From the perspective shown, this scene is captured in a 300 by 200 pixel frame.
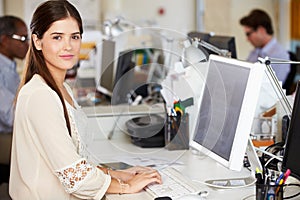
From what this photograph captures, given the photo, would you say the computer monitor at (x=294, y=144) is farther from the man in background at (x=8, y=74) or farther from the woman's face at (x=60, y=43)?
the man in background at (x=8, y=74)

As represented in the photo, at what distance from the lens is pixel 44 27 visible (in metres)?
1.91

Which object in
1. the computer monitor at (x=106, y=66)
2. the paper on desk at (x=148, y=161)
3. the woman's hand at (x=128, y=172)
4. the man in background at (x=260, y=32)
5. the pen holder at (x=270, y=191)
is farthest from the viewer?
the man in background at (x=260, y=32)

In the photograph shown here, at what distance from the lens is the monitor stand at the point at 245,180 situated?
1.99m

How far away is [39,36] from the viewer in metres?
1.92

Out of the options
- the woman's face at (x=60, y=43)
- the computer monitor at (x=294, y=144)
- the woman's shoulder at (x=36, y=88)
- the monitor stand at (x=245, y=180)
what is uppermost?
the woman's face at (x=60, y=43)

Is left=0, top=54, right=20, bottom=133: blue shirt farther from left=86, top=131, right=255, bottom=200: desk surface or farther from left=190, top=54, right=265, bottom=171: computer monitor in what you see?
left=190, top=54, right=265, bottom=171: computer monitor

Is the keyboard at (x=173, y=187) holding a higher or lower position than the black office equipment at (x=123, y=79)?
lower

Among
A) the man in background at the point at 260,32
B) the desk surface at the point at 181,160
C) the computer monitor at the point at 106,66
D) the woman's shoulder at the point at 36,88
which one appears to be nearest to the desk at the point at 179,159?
the desk surface at the point at 181,160

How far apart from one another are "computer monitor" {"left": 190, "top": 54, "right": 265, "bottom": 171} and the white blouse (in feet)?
1.37

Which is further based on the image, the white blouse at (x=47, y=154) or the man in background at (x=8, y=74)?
the man in background at (x=8, y=74)

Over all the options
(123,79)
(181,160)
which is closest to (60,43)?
(181,160)

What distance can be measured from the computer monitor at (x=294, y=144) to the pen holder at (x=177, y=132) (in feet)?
2.32

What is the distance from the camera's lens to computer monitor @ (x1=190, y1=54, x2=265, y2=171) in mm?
1823

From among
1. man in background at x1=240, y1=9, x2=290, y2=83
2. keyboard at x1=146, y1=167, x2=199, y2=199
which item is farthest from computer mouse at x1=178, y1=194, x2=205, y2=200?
man in background at x1=240, y1=9, x2=290, y2=83
